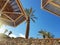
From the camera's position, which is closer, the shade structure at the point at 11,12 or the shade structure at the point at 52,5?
the shade structure at the point at 52,5

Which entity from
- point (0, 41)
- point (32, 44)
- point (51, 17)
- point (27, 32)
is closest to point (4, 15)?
point (0, 41)

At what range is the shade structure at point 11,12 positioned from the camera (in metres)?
14.2

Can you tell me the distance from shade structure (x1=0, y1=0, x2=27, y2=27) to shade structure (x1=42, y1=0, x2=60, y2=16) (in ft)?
5.84

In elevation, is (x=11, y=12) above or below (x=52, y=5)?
below

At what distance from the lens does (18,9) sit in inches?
578

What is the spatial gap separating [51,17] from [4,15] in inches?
1580

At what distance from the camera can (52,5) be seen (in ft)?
42.1

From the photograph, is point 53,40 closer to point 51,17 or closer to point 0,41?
point 0,41

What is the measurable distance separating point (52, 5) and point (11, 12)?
3.67 meters

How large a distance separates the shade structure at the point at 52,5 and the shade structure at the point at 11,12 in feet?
5.84

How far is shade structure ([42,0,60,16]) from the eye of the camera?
1241cm

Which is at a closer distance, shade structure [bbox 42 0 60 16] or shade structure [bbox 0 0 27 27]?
shade structure [bbox 42 0 60 16]

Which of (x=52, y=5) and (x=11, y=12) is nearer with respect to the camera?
(x=52, y=5)

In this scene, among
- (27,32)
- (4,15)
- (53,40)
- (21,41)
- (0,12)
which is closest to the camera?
(53,40)
